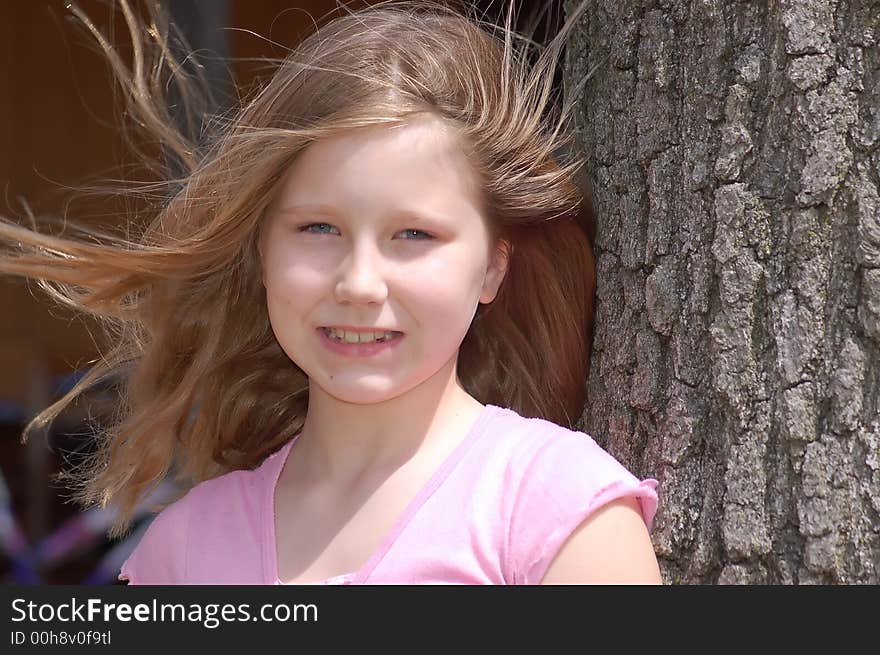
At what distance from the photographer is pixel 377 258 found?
1.24 m

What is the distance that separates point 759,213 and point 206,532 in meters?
0.72

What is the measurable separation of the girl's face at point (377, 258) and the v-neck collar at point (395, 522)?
9 centimetres

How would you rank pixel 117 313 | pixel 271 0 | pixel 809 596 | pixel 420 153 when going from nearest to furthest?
pixel 809 596, pixel 420 153, pixel 117 313, pixel 271 0

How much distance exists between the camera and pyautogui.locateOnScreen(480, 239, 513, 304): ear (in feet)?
4.53

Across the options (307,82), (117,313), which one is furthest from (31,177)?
(307,82)

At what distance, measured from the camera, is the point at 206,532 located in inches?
54.1

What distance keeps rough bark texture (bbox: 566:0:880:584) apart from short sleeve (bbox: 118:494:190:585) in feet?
1.73

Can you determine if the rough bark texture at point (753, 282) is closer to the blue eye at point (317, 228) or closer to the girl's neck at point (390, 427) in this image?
the girl's neck at point (390, 427)

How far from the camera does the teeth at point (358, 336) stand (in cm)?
127

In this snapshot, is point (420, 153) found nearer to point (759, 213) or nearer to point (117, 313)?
point (759, 213)

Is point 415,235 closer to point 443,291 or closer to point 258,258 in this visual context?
point 443,291

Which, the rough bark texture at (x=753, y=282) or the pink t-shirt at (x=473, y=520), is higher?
the rough bark texture at (x=753, y=282)

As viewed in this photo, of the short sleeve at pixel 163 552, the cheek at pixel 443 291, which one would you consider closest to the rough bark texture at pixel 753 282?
the cheek at pixel 443 291

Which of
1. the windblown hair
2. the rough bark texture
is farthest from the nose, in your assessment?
the rough bark texture
